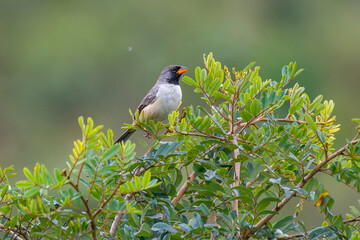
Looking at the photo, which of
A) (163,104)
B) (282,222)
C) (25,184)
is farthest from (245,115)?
(163,104)

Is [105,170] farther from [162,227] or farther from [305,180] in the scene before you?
[305,180]

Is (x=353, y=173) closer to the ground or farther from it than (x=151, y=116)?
closer to the ground

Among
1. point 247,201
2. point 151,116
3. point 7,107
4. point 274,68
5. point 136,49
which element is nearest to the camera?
point 247,201

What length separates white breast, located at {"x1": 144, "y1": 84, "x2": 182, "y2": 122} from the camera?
4.28 meters

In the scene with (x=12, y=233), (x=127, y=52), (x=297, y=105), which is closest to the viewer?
(x=12, y=233)

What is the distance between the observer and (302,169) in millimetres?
1901

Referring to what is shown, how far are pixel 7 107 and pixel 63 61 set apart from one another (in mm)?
1975

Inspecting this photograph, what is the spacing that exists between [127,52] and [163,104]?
11.1m

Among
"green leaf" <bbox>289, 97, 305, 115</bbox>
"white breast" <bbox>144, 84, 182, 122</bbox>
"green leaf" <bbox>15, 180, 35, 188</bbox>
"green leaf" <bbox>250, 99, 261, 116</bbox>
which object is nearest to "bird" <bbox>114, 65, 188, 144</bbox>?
"white breast" <bbox>144, 84, 182, 122</bbox>

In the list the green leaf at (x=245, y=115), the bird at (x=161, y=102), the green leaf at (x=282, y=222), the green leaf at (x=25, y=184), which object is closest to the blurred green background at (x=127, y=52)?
the bird at (x=161, y=102)

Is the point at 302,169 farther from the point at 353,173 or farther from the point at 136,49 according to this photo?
the point at 136,49

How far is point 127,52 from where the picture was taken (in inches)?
600

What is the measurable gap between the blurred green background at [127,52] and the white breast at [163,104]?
263 inches

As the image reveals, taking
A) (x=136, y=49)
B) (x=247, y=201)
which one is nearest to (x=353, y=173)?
(x=247, y=201)
